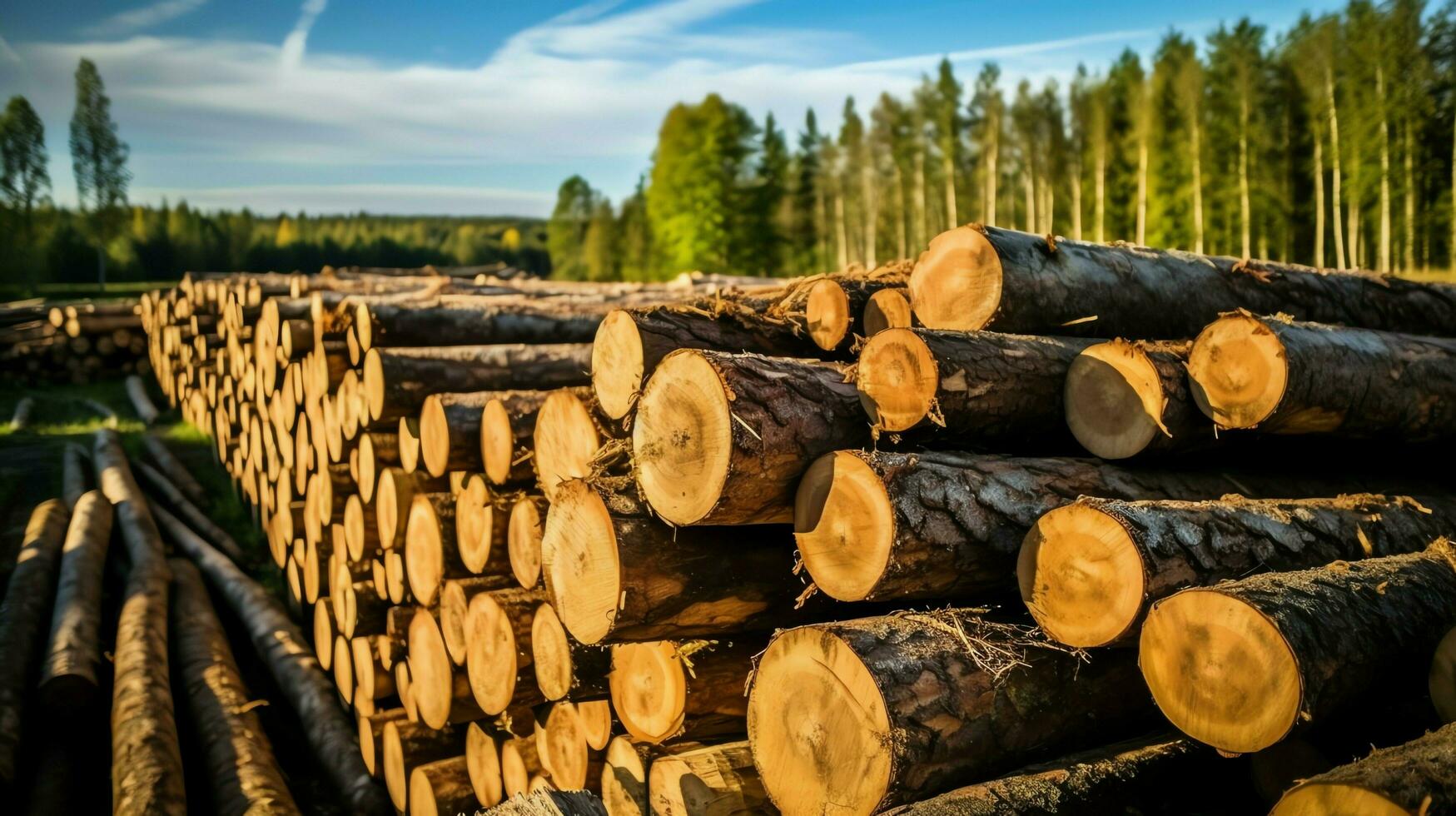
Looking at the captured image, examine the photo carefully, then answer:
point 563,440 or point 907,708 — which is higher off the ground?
point 563,440

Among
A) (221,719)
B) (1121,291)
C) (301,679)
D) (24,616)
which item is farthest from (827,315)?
(24,616)

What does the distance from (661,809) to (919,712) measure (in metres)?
1.29

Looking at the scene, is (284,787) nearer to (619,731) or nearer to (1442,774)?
(619,731)

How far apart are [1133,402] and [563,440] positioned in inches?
83.9

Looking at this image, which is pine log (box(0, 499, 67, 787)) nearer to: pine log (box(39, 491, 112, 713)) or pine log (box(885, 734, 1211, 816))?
pine log (box(39, 491, 112, 713))

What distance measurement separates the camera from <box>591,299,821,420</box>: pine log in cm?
326

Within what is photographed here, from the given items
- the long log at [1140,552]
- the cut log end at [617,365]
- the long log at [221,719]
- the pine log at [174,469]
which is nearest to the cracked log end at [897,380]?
the long log at [1140,552]

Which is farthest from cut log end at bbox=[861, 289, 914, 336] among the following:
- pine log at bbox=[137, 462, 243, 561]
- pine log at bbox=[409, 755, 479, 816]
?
pine log at bbox=[137, 462, 243, 561]

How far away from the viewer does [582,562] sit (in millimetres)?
3082

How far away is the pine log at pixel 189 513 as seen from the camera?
8.30 m

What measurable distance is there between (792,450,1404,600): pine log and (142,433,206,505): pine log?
9.30 metres

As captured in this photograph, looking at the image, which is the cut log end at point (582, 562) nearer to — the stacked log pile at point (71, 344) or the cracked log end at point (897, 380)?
the cracked log end at point (897, 380)

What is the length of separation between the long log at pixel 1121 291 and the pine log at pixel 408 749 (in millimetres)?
3327

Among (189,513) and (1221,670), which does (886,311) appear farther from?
A: (189,513)
